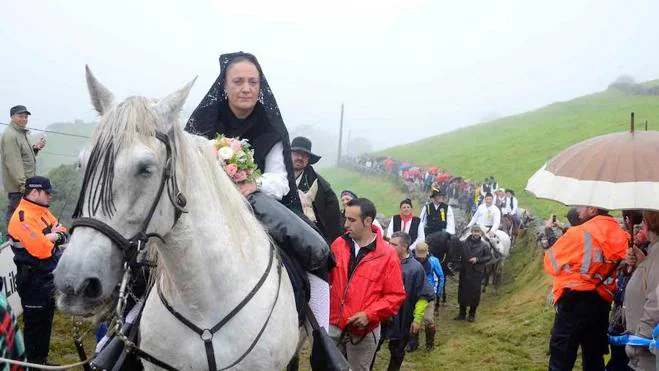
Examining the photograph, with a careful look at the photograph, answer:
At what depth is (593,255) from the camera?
449 centimetres

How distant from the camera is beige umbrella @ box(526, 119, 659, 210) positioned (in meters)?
3.14

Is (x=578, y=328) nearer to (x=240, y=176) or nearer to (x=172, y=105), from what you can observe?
(x=240, y=176)

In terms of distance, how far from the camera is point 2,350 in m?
1.73

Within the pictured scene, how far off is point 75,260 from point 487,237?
432 inches

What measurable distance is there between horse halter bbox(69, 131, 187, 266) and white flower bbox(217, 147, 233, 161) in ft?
2.33

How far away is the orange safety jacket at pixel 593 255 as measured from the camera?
444 centimetres

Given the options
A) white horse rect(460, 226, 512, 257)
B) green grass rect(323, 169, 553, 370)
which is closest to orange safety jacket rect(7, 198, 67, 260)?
green grass rect(323, 169, 553, 370)

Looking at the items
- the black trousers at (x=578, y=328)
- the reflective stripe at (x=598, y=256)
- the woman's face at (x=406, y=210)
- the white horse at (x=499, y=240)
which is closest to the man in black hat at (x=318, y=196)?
the black trousers at (x=578, y=328)

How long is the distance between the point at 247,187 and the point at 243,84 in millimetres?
734

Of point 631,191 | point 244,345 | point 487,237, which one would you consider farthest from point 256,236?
point 487,237

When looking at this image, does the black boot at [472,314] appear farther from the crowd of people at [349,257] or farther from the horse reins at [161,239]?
the horse reins at [161,239]

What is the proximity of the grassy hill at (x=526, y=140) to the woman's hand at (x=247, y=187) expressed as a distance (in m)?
15.1

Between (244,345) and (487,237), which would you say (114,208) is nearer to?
(244,345)

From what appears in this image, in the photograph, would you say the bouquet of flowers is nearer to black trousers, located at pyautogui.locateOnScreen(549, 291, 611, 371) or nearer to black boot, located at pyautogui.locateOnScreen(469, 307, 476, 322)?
black trousers, located at pyautogui.locateOnScreen(549, 291, 611, 371)
